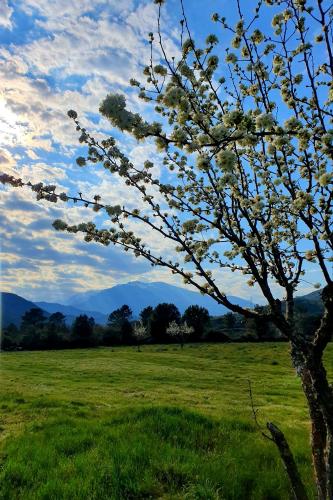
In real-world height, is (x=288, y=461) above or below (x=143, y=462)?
above

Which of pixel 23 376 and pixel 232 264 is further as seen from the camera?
pixel 23 376

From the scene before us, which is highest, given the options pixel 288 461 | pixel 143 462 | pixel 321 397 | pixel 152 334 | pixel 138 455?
pixel 152 334

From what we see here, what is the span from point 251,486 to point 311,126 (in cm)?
846

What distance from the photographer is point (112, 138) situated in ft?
21.0

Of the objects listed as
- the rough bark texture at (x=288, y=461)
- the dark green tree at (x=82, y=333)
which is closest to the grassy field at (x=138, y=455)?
the rough bark texture at (x=288, y=461)

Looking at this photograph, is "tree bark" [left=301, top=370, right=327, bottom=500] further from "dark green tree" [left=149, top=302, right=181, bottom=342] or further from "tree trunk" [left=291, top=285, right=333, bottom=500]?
"dark green tree" [left=149, top=302, right=181, bottom=342]

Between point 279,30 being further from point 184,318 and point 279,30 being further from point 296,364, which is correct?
point 184,318

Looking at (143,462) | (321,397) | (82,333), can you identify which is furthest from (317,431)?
(82,333)

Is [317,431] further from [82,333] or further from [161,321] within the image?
[161,321]

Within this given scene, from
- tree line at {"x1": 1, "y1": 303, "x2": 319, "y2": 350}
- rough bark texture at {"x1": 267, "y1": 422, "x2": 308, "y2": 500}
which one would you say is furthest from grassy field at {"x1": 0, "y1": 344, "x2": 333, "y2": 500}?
tree line at {"x1": 1, "y1": 303, "x2": 319, "y2": 350}

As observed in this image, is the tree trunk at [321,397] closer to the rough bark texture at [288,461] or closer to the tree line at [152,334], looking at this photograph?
the rough bark texture at [288,461]

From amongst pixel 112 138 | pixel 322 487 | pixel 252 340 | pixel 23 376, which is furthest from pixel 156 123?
pixel 252 340

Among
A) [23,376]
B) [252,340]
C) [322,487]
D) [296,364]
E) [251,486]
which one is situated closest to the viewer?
[322,487]

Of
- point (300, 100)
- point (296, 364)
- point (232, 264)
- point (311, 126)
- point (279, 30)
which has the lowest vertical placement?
point (296, 364)
